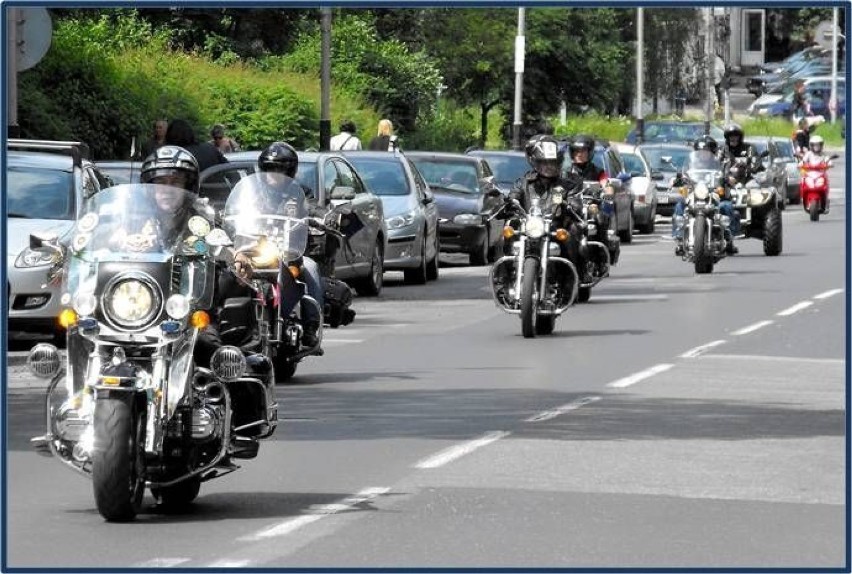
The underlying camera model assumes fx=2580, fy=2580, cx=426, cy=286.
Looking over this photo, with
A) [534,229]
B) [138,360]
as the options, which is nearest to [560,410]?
[138,360]

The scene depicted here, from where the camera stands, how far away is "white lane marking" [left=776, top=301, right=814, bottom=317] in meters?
25.2

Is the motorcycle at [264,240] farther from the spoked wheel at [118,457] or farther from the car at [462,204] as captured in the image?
the car at [462,204]

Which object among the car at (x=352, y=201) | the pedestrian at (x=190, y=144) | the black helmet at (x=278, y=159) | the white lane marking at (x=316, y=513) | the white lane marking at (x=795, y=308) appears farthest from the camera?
the white lane marking at (x=795, y=308)

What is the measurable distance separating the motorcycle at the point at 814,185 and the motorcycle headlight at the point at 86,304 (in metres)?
39.2

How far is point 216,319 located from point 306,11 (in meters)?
38.1

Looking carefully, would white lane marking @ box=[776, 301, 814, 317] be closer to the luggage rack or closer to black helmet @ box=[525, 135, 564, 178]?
black helmet @ box=[525, 135, 564, 178]

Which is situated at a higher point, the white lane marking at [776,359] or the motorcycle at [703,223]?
the motorcycle at [703,223]

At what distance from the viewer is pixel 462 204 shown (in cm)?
3338

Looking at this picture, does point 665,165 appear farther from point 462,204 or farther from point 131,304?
point 131,304

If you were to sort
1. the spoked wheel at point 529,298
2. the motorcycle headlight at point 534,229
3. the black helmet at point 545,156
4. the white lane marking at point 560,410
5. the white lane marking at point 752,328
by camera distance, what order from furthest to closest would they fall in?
the black helmet at point 545,156 < the white lane marking at point 752,328 < the motorcycle headlight at point 534,229 < the spoked wheel at point 529,298 < the white lane marking at point 560,410

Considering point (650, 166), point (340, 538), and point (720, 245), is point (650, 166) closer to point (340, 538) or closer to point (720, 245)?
point (720, 245)

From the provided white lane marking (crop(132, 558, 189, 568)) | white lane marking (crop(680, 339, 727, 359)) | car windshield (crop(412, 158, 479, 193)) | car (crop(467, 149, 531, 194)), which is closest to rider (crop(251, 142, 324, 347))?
white lane marking (crop(680, 339, 727, 359))

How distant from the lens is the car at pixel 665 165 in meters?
48.8

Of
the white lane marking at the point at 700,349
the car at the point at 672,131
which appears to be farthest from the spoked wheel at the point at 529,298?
the car at the point at 672,131
